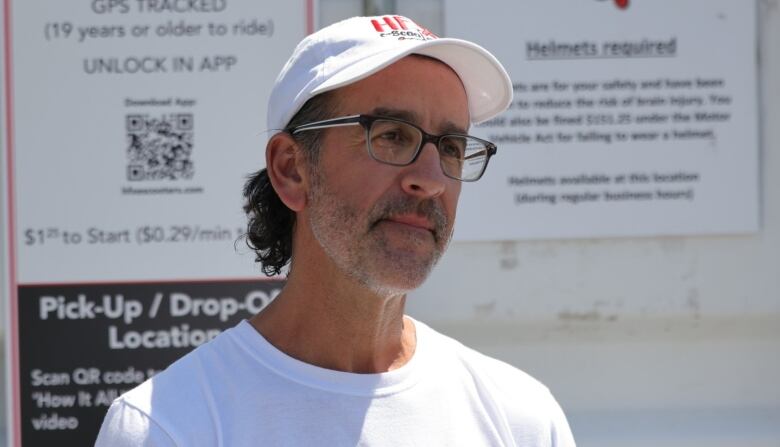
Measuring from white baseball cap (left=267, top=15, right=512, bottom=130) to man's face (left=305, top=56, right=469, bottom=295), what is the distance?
4 cm

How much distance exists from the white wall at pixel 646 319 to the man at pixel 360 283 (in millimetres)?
835

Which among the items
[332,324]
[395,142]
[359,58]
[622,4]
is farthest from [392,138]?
[622,4]

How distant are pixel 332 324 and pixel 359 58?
361mm

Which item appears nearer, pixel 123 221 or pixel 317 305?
pixel 317 305

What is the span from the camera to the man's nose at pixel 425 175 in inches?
54.5

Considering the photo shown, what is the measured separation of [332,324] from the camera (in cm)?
146

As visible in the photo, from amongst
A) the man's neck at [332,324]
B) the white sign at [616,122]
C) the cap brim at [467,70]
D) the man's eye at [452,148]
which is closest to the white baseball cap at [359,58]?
the cap brim at [467,70]

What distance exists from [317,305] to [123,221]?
3.27 feet

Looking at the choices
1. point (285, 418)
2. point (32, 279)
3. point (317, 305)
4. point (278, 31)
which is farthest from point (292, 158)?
point (32, 279)

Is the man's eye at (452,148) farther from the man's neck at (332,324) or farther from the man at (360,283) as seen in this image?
the man's neck at (332,324)

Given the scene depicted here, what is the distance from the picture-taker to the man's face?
139 centimetres

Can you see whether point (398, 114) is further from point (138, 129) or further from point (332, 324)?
point (138, 129)

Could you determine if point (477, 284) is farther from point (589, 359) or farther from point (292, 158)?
point (292, 158)

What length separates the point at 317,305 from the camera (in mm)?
1465
